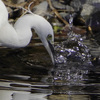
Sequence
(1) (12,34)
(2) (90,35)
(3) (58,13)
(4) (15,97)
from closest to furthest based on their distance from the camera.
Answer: (4) (15,97) → (1) (12,34) → (2) (90,35) → (3) (58,13)

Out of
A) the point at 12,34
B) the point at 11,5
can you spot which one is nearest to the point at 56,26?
the point at 11,5

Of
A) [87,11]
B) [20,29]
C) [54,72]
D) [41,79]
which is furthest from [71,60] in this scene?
[87,11]

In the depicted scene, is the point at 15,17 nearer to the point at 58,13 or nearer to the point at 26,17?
the point at 58,13

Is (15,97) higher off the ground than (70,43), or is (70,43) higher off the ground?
(70,43)

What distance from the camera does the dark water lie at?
5324mm

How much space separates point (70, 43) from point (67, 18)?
1492 millimetres

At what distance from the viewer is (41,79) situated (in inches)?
236

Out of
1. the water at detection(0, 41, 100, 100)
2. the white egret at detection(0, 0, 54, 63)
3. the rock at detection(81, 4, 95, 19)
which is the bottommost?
the water at detection(0, 41, 100, 100)

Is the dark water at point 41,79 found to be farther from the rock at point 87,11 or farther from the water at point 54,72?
the rock at point 87,11

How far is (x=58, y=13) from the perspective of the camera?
31.4 feet

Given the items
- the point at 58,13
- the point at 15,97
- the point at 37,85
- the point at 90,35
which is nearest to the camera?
the point at 15,97

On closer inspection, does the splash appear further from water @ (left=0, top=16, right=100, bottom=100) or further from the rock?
the rock

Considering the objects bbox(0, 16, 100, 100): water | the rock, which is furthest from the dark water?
the rock

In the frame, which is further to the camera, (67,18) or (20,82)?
(67,18)
